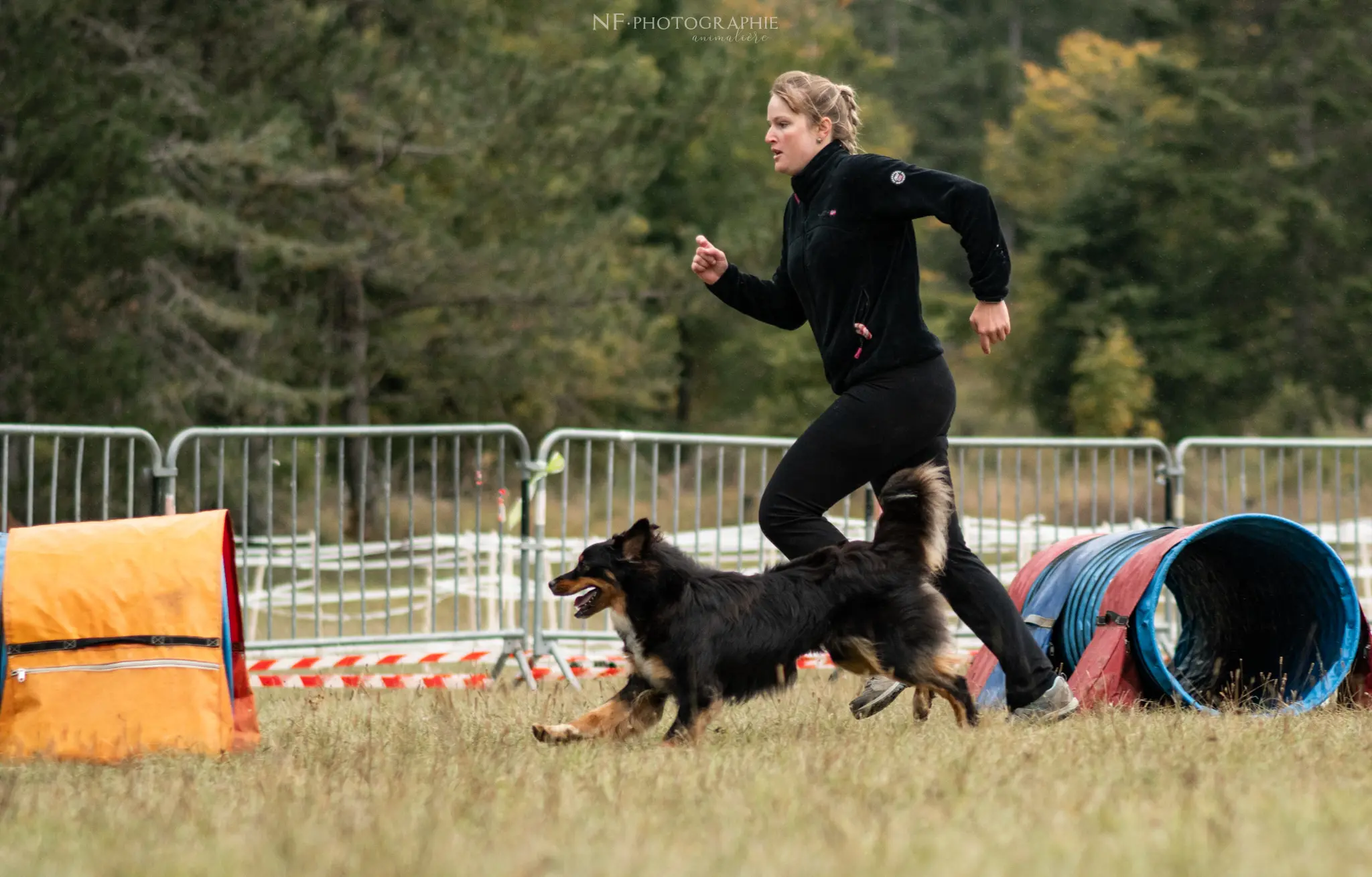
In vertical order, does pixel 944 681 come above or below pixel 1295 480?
below

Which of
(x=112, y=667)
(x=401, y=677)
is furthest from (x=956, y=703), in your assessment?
(x=401, y=677)

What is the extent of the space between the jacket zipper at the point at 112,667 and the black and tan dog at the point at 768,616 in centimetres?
111

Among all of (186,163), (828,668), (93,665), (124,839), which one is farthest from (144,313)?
(124,839)

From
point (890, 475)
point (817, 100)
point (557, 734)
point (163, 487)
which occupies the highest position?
point (817, 100)

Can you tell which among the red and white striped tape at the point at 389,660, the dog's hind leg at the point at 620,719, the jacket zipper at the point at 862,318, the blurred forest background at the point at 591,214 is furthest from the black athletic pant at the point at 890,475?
the blurred forest background at the point at 591,214

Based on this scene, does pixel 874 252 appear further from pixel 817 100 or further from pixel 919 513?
pixel 919 513

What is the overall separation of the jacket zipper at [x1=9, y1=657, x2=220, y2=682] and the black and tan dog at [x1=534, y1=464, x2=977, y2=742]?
43.9 inches

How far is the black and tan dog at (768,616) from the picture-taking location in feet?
16.3

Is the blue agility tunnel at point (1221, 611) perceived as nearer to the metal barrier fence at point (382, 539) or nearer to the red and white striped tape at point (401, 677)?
the red and white striped tape at point (401, 677)

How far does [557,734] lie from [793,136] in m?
2.01

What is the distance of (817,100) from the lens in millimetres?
5172

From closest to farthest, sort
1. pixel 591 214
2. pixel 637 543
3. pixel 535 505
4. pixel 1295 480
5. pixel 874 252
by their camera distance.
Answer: pixel 874 252 → pixel 637 543 → pixel 535 505 → pixel 1295 480 → pixel 591 214

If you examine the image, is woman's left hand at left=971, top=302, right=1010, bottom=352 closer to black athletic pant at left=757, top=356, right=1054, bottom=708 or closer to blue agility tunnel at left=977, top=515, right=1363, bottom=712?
black athletic pant at left=757, top=356, right=1054, bottom=708

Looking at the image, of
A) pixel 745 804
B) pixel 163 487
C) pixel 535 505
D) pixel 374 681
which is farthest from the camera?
pixel 535 505
